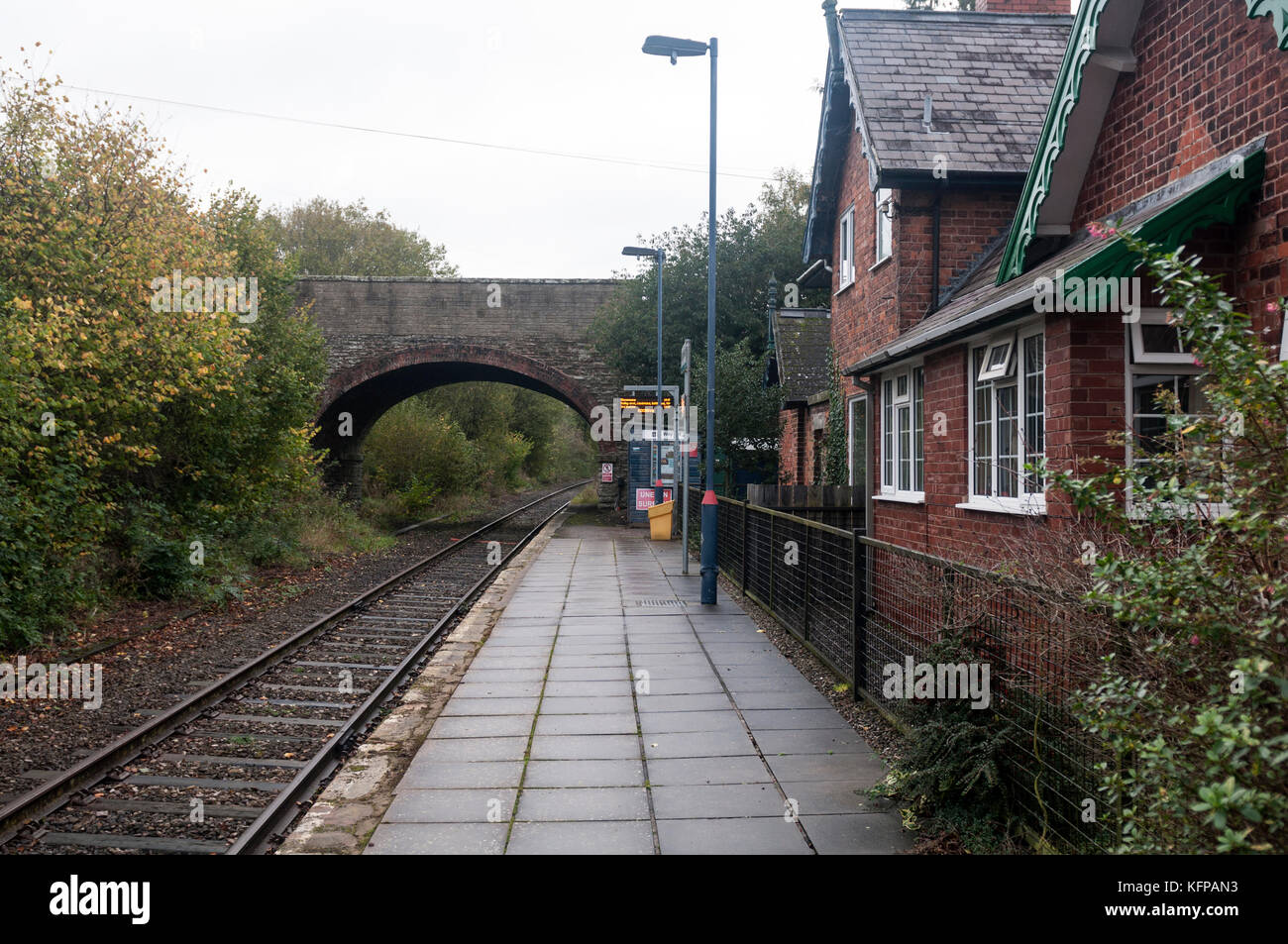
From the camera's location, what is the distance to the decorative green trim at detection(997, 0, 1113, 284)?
7.80 meters

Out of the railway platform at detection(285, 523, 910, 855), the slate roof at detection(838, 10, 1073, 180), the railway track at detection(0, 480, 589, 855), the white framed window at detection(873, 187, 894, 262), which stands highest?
the slate roof at detection(838, 10, 1073, 180)

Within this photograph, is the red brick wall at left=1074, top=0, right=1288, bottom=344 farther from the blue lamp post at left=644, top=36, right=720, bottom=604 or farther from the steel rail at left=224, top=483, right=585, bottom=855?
the steel rail at left=224, top=483, right=585, bottom=855

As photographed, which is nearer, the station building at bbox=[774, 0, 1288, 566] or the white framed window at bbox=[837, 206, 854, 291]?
the station building at bbox=[774, 0, 1288, 566]

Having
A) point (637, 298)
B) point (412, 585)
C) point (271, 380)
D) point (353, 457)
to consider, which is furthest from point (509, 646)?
point (353, 457)

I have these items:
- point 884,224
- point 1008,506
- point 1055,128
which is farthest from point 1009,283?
point 884,224

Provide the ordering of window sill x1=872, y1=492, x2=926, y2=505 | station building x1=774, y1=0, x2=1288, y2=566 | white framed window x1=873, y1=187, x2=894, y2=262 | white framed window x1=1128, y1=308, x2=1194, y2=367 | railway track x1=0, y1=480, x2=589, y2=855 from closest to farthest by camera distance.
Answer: railway track x1=0, y1=480, x2=589, y2=855
station building x1=774, y1=0, x2=1288, y2=566
white framed window x1=1128, y1=308, x2=1194, y2=367
window sill x1=872, y1=492, x2=926, y2=505
white framed window x1=873, y1=187, x2=894, y2=262

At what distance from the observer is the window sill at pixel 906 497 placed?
11.1 m

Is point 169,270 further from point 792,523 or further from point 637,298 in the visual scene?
point 637,298

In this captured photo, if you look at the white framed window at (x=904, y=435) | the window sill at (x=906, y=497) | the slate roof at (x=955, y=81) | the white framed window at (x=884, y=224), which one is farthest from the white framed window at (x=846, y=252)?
the window sill at (x=906, y=497)

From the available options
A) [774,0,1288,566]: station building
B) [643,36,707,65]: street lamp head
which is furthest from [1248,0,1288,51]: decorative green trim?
[643,36,707,65]: street lamp head

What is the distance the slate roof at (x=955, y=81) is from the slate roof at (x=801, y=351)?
7506 mm

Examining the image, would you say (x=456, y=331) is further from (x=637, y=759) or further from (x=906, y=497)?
(x=637, y=759)

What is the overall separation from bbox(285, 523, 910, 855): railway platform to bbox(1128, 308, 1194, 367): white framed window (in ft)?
11.1

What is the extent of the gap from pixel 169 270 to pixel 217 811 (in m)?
9.66
